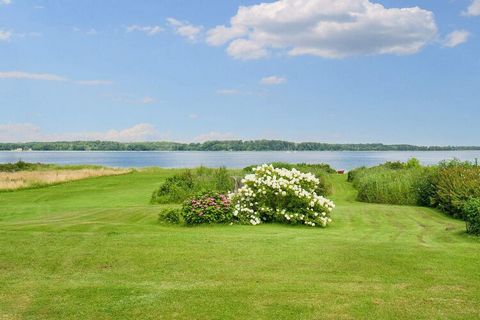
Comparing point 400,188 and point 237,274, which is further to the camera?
point 400,188

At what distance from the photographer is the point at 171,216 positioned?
13844 mm

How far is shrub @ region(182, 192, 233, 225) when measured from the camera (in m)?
13.4

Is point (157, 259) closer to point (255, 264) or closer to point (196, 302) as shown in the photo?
point (255, 264)

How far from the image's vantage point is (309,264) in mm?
8109

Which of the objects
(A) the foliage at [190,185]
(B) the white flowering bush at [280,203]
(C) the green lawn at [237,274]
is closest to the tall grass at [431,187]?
(B) the white flowering bush at [280,203]

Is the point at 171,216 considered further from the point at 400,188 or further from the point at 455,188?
the point at 400,188

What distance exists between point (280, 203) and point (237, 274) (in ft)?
22.4

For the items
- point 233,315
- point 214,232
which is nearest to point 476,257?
point 233,315

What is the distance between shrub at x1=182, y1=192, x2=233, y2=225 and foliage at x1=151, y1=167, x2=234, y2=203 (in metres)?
7.46

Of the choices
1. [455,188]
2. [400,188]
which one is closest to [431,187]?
[400,188]

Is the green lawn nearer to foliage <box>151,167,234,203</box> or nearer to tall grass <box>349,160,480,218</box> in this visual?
tall grass <box>349,160,480,218</box>

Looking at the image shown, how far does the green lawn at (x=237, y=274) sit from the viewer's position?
592cm

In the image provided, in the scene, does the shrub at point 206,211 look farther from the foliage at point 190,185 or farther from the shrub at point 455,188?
the shrub at point 455,188

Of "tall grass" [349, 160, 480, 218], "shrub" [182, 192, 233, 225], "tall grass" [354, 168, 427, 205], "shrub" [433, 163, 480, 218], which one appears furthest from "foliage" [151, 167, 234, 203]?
"shrub" [433, 163, 480, 218]
